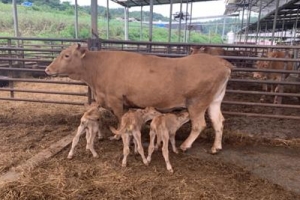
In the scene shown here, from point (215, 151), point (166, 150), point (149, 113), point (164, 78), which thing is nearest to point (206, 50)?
point (164, 78)

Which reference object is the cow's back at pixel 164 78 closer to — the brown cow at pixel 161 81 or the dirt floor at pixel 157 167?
the brown cow at pixel 161 81

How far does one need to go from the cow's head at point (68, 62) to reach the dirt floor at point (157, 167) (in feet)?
3.64

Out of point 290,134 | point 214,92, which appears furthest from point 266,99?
point 214,92

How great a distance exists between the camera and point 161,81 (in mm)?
4652

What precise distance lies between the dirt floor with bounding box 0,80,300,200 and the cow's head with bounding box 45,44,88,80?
3.64 feet

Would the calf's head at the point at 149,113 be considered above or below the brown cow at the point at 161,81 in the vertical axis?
below

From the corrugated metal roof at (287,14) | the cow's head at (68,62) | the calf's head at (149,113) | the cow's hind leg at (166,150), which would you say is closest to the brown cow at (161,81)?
the cow's head at (68,62)

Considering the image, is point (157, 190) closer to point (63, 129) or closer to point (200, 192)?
point (200, 192)

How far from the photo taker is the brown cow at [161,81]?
15.0 ft

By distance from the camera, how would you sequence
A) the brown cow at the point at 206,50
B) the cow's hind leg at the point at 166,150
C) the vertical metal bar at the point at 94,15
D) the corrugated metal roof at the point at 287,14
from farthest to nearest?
1. the corrugated metal roof at the point at 287,14
2. the brown cow at the point at 206,50
3. the vertical metal bar at the point at 94,15
4. the cow's hind leg at the point at 166,150

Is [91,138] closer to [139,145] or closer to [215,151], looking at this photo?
[139,145]

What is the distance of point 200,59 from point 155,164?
1.71 m

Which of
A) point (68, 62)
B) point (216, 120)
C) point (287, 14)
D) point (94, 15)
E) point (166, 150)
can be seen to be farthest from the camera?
point (287, 14)

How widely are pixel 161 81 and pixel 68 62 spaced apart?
1615mm
